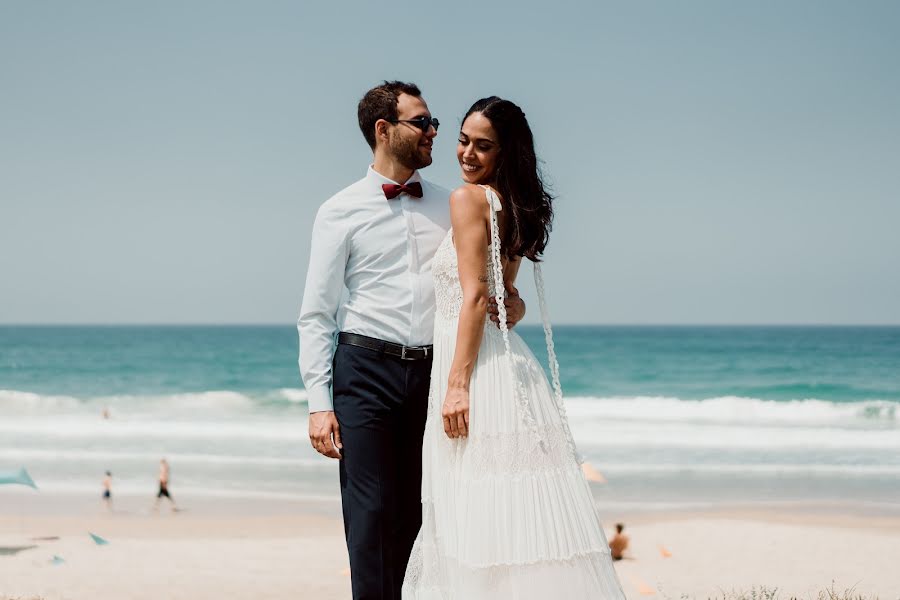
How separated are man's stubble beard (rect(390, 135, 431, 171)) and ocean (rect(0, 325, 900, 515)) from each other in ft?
23.7

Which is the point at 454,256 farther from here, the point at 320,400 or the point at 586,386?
the point at 586,386

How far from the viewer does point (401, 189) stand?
370cm

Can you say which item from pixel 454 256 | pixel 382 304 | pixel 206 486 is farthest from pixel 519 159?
pixel 206 486

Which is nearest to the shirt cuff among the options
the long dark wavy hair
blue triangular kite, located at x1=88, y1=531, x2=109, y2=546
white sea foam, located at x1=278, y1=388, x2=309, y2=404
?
the long dark wavy hair

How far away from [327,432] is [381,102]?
1.35 meters

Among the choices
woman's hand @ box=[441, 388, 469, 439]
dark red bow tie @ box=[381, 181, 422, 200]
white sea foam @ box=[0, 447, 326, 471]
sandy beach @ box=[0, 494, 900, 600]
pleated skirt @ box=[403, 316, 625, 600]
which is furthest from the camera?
white sea foam @ box=[0, 447, 326, 471]

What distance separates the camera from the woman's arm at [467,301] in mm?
3207

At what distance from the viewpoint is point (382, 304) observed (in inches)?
142

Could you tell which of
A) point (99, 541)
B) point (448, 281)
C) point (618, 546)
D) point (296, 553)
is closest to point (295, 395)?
point (99, 541)

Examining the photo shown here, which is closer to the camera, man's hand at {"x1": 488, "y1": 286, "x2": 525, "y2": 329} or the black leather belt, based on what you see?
man's hand at {"x1": 488, "y1": 286, "x2": 525, "y2": 329}

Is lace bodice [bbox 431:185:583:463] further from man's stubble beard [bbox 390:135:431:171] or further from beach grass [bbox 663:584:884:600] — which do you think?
beach grass [bbox 663:584:884:600]

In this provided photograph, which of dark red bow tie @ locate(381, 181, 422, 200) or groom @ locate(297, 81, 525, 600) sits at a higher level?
dark red bow tie @ locate(381, 181, 422, 200)

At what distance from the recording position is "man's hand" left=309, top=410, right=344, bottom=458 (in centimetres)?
357

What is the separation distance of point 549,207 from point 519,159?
0.21 m
